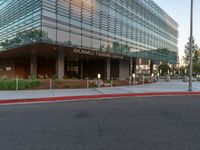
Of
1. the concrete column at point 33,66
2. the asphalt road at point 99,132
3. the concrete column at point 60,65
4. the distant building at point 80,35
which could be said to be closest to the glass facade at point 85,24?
the distant building at point 80,35

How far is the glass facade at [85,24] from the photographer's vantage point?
24344 mm

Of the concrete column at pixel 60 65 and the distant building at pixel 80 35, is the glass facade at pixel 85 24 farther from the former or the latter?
the concrete column at pixel 60 65

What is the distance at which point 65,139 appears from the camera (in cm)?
522

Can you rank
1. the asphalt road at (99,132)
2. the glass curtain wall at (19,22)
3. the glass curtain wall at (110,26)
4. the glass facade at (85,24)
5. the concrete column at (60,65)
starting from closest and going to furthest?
the asphalt road at (99,132)
the glass curtain wall at (19,22)
the glass facade at (85,24)
the glass curtain wall at (110,26)
the concrete column at (60,65)

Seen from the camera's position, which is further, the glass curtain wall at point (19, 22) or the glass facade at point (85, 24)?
the glass facade at point (85, 24)

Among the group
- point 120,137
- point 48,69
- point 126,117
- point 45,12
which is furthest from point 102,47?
point 120,137

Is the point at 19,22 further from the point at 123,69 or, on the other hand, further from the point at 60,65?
the point at 123,69

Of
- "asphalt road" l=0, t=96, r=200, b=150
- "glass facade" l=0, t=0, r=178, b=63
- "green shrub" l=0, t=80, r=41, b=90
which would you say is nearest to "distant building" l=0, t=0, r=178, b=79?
"glass facade" l=0, t=0, r=178, b=63

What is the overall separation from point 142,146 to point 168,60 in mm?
55646

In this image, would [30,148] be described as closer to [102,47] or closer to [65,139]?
[65,139]

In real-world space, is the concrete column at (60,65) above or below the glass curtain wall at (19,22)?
below

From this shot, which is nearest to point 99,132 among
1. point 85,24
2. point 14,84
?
point 14,84

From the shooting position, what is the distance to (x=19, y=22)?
27.6 m

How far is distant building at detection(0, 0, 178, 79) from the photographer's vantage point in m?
24.8
